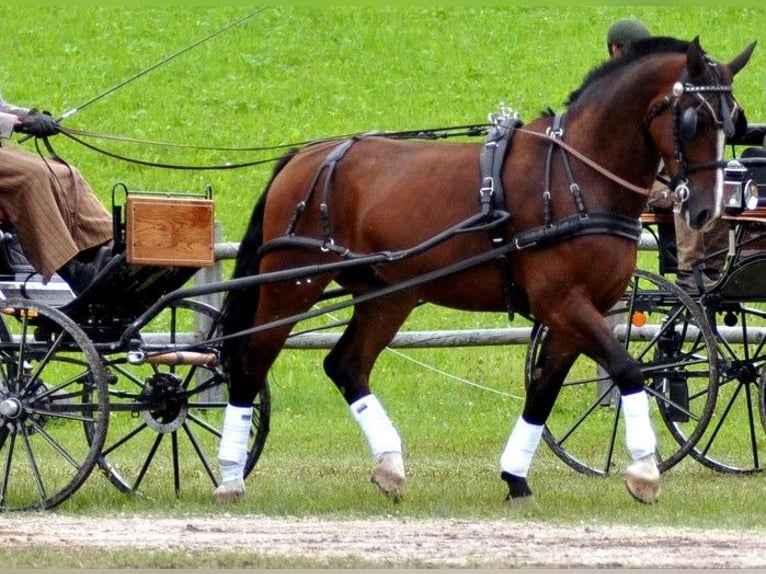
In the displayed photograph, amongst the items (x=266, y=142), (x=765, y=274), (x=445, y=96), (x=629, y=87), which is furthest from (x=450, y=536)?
(x=445, y=96)

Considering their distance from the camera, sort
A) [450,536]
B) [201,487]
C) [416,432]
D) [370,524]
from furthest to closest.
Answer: [416,432], [201,487], [370,524], [450,536]

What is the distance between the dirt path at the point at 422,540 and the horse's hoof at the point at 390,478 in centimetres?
76

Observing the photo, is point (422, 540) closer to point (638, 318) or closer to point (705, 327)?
point (705, 327)

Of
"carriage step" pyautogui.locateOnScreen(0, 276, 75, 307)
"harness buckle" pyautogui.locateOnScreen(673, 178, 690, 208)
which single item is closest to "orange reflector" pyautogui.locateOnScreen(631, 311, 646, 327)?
"harness buckle" pyautogui.locateOnScreen(673, 178, 690, 208)

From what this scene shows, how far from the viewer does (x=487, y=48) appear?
22.4 m

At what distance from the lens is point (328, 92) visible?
828 inches

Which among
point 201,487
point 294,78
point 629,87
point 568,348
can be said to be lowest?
point 201,487

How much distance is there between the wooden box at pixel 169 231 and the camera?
852 centimetres

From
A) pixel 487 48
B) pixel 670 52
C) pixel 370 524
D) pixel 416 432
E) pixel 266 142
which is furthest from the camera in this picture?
pixel 487 48

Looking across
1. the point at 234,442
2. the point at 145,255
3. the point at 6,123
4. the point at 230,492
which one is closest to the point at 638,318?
the point at 234,442

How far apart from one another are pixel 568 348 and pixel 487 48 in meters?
14.3

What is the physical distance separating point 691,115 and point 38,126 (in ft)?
10.3

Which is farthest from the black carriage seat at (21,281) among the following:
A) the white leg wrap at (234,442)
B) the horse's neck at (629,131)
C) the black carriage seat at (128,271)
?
the horse's neck at (629,131)

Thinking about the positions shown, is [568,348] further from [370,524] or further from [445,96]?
[445,96]
